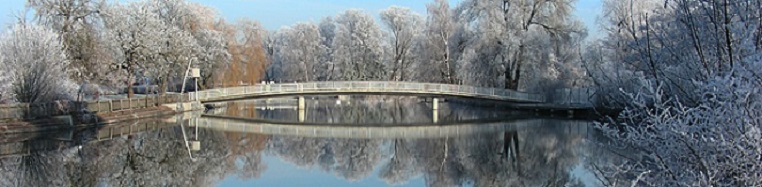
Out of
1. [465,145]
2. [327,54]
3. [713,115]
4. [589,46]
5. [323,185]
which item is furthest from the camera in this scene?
[327,54]

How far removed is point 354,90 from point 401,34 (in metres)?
18.1

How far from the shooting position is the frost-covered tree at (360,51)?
52.3 m

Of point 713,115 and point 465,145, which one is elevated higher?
point 713,115

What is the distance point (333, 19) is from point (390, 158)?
41273 millimetres

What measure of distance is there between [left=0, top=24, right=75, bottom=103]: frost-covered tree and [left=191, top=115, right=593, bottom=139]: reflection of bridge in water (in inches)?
201

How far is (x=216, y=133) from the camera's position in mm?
24219

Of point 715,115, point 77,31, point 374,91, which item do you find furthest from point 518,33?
point 715,115

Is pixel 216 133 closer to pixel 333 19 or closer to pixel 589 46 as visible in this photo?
pixel 589 46

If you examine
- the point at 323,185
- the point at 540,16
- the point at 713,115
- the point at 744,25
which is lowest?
the point at 323,185

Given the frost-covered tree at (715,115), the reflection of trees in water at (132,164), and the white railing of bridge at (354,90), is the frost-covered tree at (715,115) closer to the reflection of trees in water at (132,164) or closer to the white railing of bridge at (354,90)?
the reflection of trees in water at (132,164)

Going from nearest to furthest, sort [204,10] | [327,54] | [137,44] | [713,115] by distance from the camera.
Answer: [713,115], [137,44], [204,10], [327,54]

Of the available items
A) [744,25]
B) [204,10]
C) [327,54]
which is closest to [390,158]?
[744,25]

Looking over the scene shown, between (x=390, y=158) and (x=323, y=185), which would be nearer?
(x=323, y=185)

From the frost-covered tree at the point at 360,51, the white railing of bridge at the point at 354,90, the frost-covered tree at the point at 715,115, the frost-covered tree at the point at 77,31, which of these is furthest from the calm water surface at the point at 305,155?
the frost-covered tree at the point at 360,51
